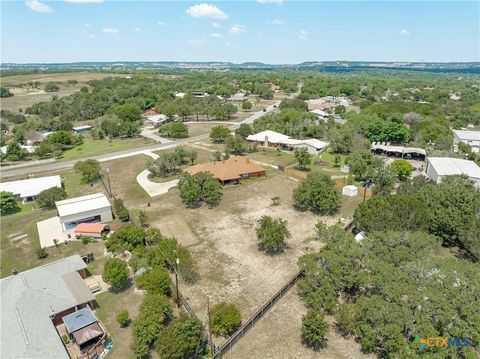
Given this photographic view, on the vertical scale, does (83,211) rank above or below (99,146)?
above

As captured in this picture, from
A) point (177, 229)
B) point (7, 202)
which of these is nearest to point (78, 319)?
point (177, 229)

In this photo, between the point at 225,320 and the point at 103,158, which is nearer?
the point at 225,320

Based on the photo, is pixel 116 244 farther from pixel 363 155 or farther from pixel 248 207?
pixel 363 155

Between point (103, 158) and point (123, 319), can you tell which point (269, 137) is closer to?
point (103, 158)

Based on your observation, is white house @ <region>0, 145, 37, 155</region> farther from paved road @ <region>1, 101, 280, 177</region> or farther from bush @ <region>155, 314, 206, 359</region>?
bush @ <region>155, 314, 206, 359</region>

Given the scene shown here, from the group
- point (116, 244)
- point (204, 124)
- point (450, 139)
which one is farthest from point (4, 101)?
point (450, 139)

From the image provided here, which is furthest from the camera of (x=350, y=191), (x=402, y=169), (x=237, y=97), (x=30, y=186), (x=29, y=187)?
(x=237, y=97)
